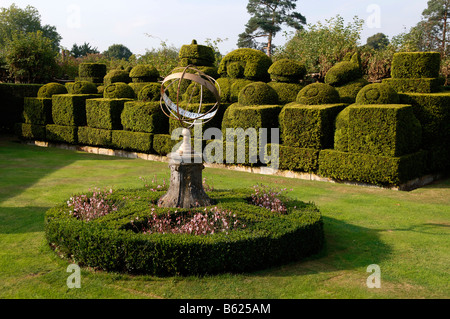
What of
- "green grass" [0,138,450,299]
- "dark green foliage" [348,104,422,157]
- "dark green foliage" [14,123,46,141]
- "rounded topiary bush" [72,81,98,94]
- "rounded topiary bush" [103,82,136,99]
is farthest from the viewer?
"dark green foliage" [14,123,46,141]

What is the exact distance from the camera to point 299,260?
21.3 feet

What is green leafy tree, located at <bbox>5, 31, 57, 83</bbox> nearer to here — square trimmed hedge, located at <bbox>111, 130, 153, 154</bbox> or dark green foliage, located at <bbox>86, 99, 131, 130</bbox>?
dark green foliage, located at <bbox>86, 99, 131, 130</bbox>

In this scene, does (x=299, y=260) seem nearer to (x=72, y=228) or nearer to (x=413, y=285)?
(x=413, y=285)

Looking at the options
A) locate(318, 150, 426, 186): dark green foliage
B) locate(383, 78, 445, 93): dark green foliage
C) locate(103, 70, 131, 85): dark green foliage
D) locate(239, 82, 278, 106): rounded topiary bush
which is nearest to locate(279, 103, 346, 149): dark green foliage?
locate(318, 150, 426, 186): dark green foliage

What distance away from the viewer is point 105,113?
18.3m

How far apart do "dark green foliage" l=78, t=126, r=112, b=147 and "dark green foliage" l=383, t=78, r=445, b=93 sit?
11486 mm

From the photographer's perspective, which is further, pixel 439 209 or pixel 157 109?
pixel 157 109

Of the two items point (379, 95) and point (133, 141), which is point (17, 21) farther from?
point (379, 95)

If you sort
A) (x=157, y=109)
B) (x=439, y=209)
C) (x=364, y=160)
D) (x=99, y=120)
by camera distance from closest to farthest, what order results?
(x=439, y=209), (x=364, y=160), (x=157, y=109), (x=99, y=120)

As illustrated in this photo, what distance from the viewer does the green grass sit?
5402mm
